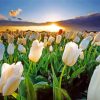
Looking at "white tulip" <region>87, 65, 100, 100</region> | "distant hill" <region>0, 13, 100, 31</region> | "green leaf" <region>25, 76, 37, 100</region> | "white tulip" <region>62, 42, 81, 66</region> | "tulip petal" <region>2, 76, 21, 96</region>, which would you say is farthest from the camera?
"distant hill" <region>0, 13, 100, 31</region>

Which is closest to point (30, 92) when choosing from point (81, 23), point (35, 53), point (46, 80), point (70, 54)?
point (70, 54)

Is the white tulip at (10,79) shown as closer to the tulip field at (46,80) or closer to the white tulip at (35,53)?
the tulip field at (46,80)

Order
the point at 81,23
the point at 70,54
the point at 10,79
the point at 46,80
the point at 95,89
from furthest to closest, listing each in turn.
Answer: the point at 81,23, the point at 46,80, the point at 70,54, the point at 10,79, the point at 95,89

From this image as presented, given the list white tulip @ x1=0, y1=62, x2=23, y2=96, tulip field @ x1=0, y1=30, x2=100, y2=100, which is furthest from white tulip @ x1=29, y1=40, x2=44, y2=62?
white tulip @ x1=0, y1=62, x2=23, y2=96

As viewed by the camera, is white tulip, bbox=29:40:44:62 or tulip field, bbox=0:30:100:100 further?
white tulip, bbox=29:40:44:62

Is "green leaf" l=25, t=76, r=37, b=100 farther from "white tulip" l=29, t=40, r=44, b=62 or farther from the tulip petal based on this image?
"white tulip" l=29, t=40, r=44, b=62

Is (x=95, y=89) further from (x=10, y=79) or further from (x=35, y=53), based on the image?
(x=35, y=53)

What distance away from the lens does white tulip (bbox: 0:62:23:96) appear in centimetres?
57

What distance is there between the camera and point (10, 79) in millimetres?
569

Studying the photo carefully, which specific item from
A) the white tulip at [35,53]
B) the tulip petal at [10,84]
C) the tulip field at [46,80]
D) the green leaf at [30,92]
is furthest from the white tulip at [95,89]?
the white tulip at [35,53]

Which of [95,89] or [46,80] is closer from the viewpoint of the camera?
[95,89]

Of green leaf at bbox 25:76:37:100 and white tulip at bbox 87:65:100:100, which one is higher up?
white tulip at bbox 87:65:100:100

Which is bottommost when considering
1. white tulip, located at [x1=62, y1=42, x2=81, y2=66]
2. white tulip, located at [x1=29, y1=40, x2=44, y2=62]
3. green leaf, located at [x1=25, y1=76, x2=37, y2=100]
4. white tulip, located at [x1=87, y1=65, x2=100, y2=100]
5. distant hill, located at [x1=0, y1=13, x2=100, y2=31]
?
distant hill, located at [x1=0, y1=13, x2=100, y2=31]

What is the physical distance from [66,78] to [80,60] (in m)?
0.34
